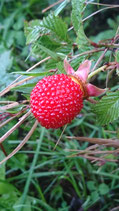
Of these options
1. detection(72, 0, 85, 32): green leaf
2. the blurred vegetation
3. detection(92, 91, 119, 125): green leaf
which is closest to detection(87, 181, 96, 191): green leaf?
→ the blurred vegetation

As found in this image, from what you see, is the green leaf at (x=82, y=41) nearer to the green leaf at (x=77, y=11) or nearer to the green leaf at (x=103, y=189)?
the green leaf at (x=77, y=11)

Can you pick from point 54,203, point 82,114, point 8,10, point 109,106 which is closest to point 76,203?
point 54,203

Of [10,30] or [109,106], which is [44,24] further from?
[10,30]

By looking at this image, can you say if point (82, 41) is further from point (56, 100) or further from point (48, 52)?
point (56, 100)

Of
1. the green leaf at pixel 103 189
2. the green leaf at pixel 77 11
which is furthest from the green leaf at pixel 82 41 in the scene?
the green leaf at pixel 103 189

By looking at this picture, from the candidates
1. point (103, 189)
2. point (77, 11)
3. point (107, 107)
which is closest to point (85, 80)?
point (107, 107)

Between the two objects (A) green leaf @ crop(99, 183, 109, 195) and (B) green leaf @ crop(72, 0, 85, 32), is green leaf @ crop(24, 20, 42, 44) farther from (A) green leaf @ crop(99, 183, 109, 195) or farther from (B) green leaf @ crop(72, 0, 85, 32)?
(A) green leaf @ crop(99, 183, 109, 195)
